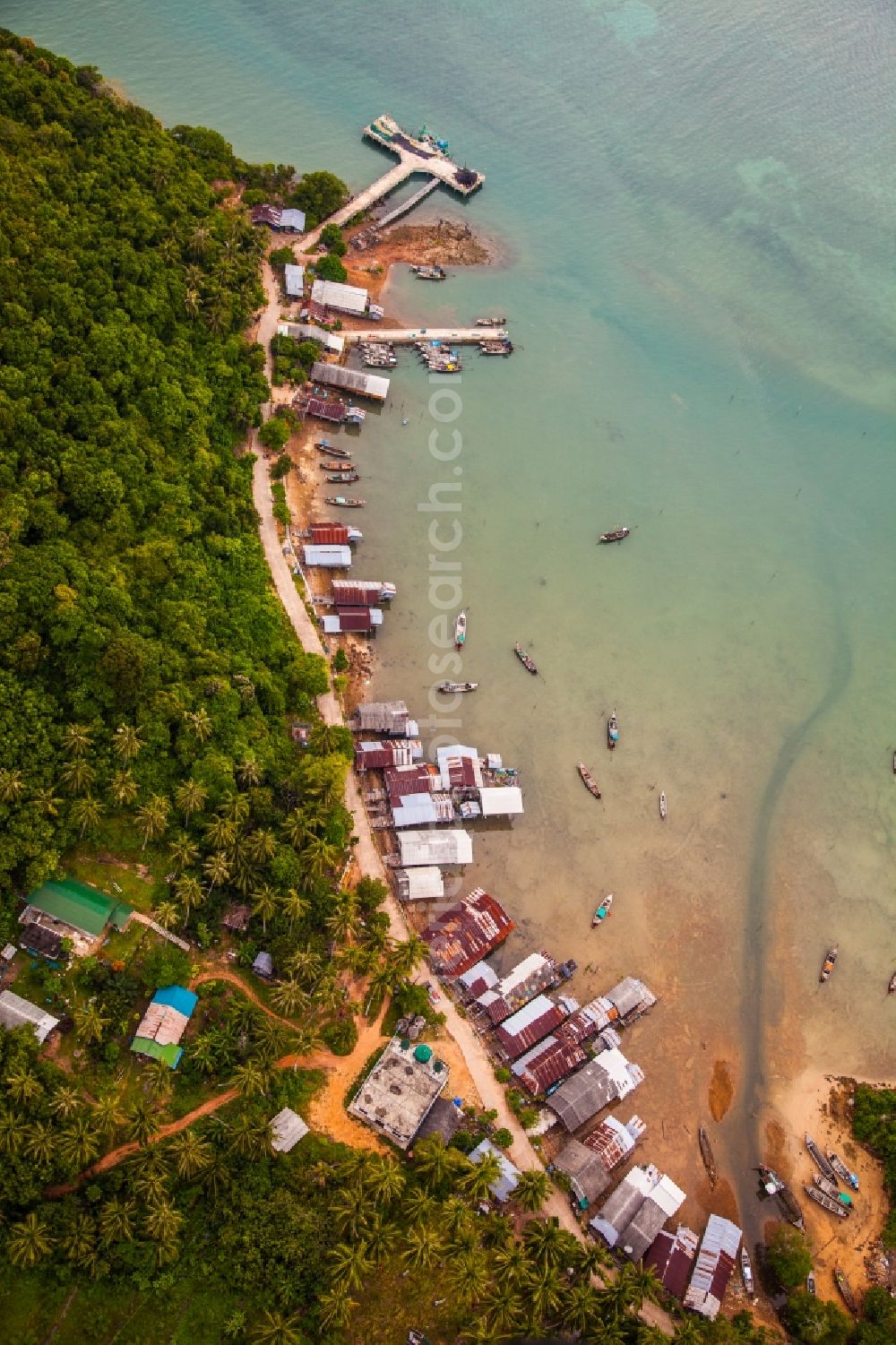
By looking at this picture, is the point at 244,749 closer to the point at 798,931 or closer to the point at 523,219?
the point at 798,931

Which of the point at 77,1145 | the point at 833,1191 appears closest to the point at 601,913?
the point at 833,1191

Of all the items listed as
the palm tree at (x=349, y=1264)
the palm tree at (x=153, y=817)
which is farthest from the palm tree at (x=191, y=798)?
the palm tree at (x=349, y=1264)

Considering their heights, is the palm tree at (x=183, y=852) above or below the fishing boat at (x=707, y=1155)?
below

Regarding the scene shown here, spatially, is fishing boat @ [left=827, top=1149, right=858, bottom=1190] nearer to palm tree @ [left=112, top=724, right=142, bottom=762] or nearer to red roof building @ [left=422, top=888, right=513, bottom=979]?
red roof building @ [left=422, top=888, right=513, bottom=979]

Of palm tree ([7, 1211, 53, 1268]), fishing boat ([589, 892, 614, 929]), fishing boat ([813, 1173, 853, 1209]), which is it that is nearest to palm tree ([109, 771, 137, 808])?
palm tree ([7, 1211, 53, 1268])

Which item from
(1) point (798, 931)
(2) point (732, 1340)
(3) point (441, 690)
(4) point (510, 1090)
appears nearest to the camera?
(2) point (732, 1340)

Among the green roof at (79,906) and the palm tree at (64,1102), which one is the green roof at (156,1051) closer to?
the palm tree at (64,1102)

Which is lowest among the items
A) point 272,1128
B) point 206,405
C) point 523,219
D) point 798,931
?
point 272,1128

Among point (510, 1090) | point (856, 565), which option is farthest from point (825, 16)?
point (510, 1090)
